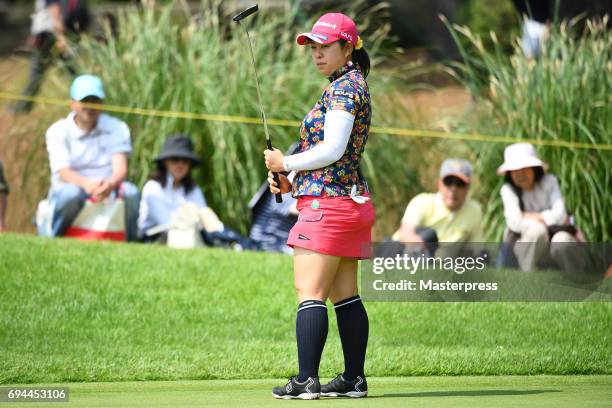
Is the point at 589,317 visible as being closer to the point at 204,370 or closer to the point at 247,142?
the point at 204,370

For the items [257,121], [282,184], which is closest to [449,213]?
[257,121]

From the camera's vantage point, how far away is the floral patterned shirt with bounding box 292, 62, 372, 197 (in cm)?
605

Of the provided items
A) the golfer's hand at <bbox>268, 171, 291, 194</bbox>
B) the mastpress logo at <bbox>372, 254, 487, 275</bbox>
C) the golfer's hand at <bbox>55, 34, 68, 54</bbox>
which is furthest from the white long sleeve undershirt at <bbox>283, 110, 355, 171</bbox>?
the golfer's hand at <bbox>55, 34, 68, 54</bbox>

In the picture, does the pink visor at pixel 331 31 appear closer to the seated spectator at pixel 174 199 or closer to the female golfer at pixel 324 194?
the female golfer at pixel 324 194

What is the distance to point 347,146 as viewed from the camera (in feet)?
20.0

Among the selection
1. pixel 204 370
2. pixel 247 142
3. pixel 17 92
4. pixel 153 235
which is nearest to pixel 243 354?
pixel 204 370

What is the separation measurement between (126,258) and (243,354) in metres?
2.17

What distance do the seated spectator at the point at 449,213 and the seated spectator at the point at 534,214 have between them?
0.30 m

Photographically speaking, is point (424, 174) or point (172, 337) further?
point (424, 174)

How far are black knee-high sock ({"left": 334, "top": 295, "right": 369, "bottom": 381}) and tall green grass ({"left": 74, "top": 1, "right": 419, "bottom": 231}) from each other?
5.68 m

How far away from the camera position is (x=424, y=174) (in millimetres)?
12828

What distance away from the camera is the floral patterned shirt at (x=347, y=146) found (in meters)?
6.05

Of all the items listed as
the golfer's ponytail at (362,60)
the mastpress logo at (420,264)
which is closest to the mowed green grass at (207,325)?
the mastpress logo at (420,264)
